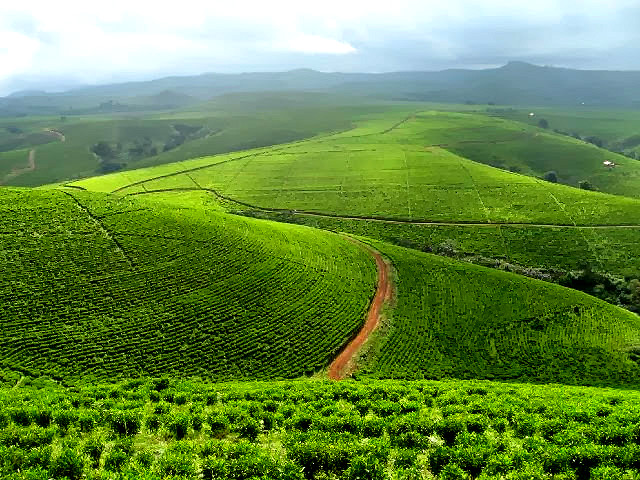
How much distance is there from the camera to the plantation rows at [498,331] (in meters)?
56.3

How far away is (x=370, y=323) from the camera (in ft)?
207

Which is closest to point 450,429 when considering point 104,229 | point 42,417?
point 42,417

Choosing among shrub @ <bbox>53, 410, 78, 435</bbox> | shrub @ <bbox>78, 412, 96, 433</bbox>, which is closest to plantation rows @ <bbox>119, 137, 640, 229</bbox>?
shrub @ <bbox>78, 412, 96, 433</bbox>

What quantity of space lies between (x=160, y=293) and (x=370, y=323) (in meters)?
27.3

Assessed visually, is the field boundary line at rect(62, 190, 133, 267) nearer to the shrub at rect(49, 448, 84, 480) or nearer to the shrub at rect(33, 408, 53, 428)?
the shrub at rect(33, 408, 53, 428)

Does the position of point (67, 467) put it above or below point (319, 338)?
above

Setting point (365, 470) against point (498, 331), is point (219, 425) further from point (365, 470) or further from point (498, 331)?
point (498, 331)

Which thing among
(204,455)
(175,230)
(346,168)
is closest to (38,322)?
(175,230)

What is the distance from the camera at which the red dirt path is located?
171 feet

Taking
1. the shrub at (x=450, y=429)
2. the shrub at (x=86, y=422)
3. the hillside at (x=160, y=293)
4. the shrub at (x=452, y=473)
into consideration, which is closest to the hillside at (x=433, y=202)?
the hillside at (x=160, y=293)

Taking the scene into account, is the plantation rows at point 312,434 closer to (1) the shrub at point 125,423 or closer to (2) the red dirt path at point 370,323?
(1) the shrub at point 125,423

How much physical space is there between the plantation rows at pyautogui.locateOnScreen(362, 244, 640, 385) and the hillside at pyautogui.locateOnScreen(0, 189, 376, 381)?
7.15 meters

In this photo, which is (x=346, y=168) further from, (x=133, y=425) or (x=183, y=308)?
(x=133, y=425)

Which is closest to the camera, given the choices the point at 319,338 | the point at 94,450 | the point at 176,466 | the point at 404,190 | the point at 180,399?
the point at 176,466
